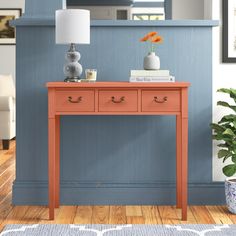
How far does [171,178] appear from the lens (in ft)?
10.5

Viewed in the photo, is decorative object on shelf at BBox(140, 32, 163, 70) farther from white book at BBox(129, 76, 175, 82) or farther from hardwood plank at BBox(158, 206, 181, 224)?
hardwood plank at BBox(158, 206, 181, 224)

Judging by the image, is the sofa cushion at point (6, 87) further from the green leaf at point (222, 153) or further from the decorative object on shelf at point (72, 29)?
the green leaf at point (222, 153)

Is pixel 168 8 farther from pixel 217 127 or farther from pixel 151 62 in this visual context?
pixel 217 127

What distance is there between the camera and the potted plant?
294 centimetres

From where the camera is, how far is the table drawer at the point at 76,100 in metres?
2.83

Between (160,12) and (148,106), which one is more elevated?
(160,12)

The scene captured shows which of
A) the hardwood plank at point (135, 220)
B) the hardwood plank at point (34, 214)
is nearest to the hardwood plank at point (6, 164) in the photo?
the hardwood plank at point (34, 214)

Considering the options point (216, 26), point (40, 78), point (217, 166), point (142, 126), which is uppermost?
point (216, 26)

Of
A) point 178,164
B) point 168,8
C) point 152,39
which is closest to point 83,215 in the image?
point 178,164

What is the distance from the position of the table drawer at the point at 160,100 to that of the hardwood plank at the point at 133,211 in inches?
22.5

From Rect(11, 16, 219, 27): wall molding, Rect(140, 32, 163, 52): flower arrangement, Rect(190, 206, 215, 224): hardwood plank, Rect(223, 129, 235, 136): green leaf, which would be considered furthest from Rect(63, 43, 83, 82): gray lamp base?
Rect(190, 206, 215, 224): hardwood plank

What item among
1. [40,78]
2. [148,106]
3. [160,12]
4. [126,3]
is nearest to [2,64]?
[126,3]

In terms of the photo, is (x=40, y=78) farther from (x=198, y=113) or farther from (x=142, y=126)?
(x=198, y=113)

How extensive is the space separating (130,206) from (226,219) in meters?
0.57
